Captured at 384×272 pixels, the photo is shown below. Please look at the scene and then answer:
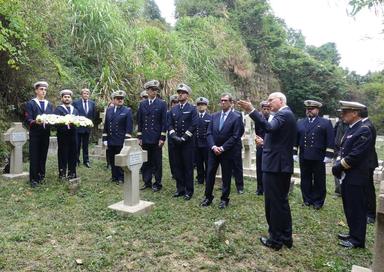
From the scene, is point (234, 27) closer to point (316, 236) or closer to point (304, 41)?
point (316, 236)

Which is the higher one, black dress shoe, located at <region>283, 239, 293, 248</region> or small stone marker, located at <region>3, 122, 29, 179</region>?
small stone marker, located at <region>3, 122, 29, 179</region>

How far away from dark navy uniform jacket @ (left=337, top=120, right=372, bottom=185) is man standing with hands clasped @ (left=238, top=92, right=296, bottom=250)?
783 mm

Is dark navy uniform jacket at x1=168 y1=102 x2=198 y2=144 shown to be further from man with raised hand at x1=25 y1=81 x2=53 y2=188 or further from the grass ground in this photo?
man with raised hand at x1=25 y1=81 x2=53 y2=188

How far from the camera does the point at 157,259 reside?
3.80 meters

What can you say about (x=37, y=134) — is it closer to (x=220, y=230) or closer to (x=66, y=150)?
(x=66, y=150)

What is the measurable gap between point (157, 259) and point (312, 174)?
3822mm

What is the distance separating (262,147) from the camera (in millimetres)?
5562

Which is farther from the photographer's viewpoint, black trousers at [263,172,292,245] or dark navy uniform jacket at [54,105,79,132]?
dark navy uniform jacket at [54,105,79,132]

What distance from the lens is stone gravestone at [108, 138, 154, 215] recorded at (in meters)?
5.15

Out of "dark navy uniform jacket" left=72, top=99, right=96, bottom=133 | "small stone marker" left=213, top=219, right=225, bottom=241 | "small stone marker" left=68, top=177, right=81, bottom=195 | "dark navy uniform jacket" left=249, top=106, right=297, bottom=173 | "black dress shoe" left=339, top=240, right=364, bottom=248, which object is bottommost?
"black dress shoe" left=339, top=240, right=364, bottom=248

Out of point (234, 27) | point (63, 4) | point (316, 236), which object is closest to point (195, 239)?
point (316, 236)

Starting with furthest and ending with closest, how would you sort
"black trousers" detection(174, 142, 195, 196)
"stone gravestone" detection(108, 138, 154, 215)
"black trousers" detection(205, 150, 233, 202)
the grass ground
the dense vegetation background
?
the dense vegetation background → "black trousers" detection(174, 142, 195, 196) → "black trousers" detection(205, 150, 233, 202) → "stone gravestone" detection(108, 138, 154, 215) → the grass ground

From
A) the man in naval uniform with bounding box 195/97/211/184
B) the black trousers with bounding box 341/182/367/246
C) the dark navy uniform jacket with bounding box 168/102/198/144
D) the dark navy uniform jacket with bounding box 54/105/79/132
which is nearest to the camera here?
the black trousers with bounding box 341/182/367/246

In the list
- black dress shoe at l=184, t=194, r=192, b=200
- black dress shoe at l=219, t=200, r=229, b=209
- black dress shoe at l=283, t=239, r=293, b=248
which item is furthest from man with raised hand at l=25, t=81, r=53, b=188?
black dress shoe at l=283, t=239, r=293, b=248
